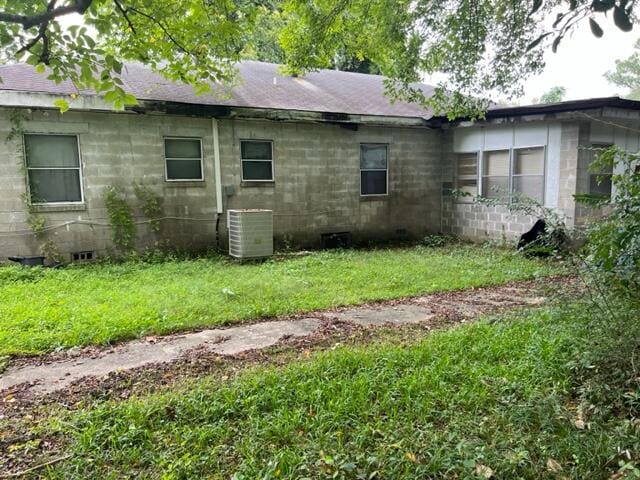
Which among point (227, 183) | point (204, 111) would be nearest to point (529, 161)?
point (227, 183)

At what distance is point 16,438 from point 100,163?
21.7 ft

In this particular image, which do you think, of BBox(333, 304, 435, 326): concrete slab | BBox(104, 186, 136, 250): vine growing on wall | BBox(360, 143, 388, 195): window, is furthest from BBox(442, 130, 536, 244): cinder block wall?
BBox(104, 186, 136, 250): vine growing on wall

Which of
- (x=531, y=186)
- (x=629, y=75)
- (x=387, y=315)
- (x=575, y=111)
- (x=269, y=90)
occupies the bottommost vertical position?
(x=387, y=315)

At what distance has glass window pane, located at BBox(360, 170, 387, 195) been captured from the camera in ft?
37.1

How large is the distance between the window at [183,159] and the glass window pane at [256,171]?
934mm

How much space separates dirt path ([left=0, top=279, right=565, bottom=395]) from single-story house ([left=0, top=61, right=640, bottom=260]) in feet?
14.3

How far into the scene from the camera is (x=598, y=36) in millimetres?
2277

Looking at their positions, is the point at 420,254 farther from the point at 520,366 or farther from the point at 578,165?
the point at 520,366

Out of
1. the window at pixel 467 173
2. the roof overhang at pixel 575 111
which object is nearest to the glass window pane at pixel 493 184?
the window at pixel 467 173

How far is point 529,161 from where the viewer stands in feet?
33.1

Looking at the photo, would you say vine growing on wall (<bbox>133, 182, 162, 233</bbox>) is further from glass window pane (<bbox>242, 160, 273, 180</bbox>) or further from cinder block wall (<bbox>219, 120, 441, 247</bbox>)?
glass window pane (<bbox>242, 160, 273, 180</bbox>)

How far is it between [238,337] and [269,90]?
763 cm

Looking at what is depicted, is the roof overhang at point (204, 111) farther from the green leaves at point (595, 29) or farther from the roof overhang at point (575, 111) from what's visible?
the green leaves at point (595, 29)

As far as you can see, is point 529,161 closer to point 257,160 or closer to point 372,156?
point 372,156
